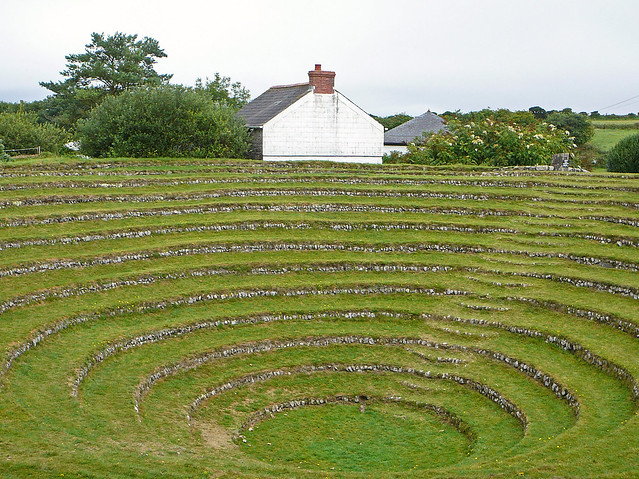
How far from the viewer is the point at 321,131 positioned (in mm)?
47094

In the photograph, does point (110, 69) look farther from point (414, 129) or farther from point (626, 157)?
point (626, 157)

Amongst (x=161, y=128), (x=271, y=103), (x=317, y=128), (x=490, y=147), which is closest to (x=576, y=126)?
(x=490, y=147)

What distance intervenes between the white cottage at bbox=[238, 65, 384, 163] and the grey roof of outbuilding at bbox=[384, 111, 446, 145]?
23.1 meters

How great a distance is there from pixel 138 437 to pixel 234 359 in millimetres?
6700

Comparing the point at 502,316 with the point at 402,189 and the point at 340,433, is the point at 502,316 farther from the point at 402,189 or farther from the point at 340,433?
the point at 402,189

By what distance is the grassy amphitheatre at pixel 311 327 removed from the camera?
51.7ft

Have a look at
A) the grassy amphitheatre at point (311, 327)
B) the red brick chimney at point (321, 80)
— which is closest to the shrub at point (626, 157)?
the grassy amphitheatre at point (311, 327)

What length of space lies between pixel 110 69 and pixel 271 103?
22.9 meters

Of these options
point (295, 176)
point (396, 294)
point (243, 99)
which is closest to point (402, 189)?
point (295, 176)

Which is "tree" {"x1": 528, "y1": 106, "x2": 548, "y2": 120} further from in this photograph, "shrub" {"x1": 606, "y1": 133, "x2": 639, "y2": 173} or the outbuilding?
"shrub" {"x1": 606, "y1": 133, "x2": 639, "y2": 173}

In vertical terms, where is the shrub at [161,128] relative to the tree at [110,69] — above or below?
below

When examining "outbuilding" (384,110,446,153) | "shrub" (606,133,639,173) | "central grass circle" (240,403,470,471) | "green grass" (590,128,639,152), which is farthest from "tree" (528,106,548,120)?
"central grass circle" (240,403,470,471)

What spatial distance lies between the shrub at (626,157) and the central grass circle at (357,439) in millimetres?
34014

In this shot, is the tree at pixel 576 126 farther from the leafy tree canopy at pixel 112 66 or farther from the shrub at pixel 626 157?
the leafy tree canopy at pixel 112 66
